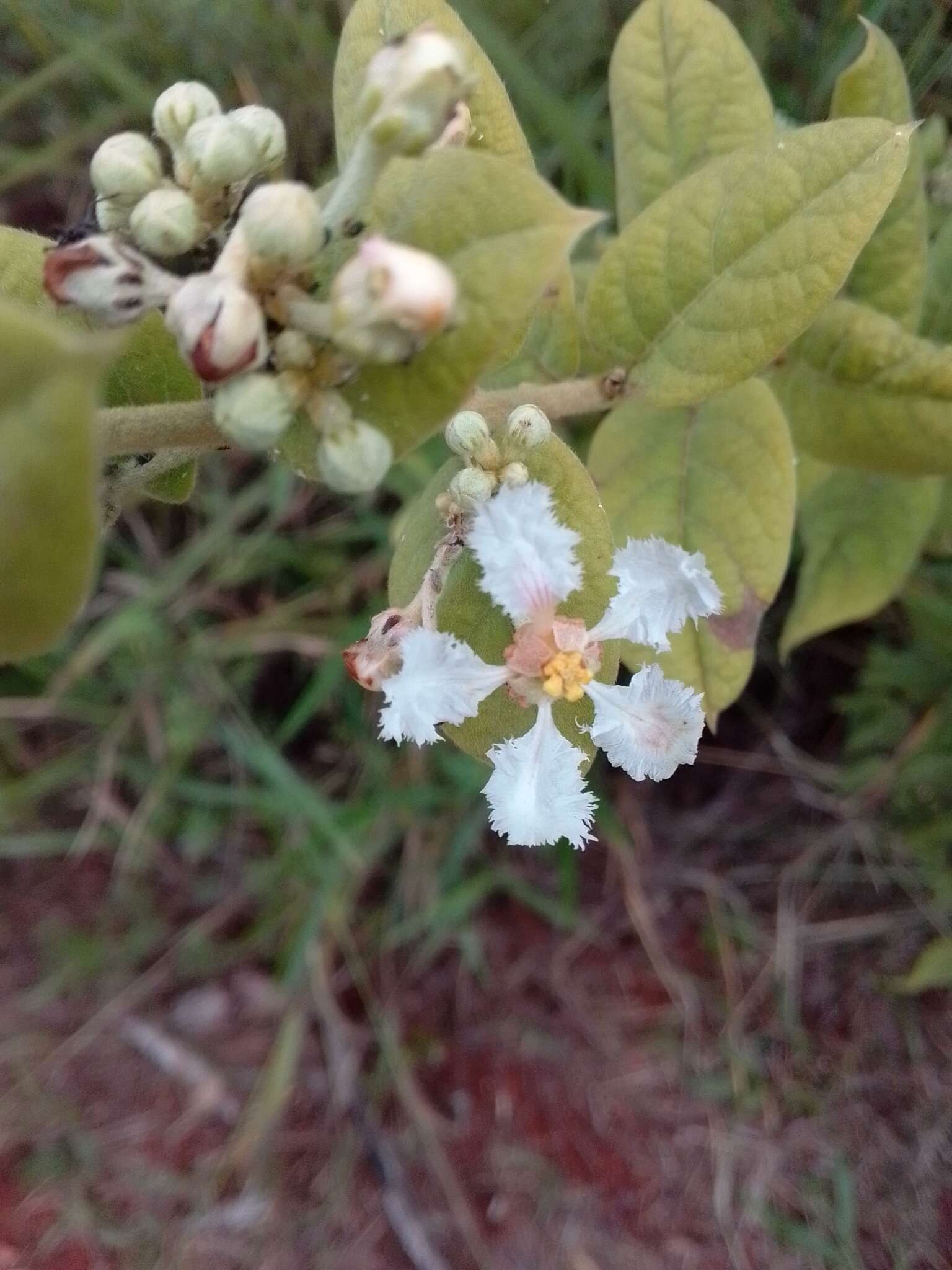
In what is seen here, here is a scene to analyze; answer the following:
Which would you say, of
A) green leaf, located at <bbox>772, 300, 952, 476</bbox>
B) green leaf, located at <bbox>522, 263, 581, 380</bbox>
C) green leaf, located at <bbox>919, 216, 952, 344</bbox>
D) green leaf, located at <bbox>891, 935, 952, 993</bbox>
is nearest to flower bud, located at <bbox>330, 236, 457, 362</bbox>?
green leaf, located at <bbox>522, 263, 581, 380</bbox>

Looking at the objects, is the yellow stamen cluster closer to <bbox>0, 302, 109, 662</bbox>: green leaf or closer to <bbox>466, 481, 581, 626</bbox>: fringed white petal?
<bbox>466, 481, 581, 626</bbox>: fringed white petal

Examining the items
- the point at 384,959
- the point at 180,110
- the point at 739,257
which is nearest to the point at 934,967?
the point at 384,959

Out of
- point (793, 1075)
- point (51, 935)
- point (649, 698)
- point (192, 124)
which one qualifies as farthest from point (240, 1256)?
point (192, 124)

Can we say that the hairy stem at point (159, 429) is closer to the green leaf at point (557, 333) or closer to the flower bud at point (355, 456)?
the flower bud at point (355, 456)

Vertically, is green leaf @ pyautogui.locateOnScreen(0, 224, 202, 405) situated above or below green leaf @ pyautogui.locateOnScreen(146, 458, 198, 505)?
above

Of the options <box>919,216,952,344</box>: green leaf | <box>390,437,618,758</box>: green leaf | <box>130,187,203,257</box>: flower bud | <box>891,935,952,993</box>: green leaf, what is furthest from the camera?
<box>891,935,952,993</box>: green leaf

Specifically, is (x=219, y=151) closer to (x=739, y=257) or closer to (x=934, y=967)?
(x=739, y=257)

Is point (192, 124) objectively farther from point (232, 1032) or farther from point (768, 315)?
point (232, 1032)
